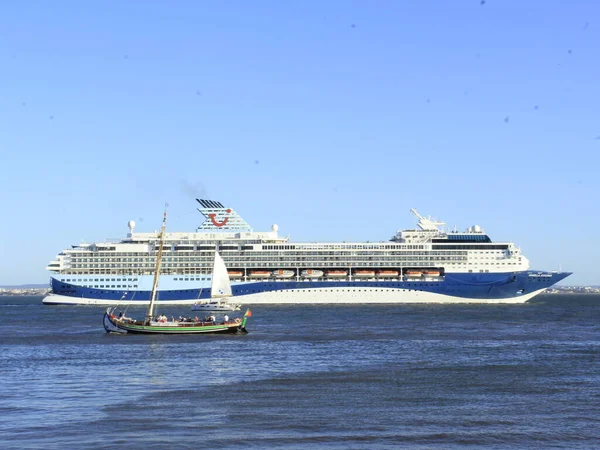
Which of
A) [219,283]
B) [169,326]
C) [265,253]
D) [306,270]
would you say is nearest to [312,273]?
[306,270]

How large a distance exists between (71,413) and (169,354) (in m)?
20.0

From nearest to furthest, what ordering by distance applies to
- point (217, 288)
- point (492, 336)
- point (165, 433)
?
point (165, 433) < point (492, 336) < point (217, 288)

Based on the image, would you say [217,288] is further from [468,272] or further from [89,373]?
[89,373]

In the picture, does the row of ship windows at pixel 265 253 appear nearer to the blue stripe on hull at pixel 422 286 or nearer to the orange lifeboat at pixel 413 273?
the orange lifeboat at pixel 413 273

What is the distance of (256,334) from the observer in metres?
63.9

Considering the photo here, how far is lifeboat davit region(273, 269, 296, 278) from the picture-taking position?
11850cm

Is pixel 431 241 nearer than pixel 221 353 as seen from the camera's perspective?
No

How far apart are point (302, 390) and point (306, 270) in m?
83.8

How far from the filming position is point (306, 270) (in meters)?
119

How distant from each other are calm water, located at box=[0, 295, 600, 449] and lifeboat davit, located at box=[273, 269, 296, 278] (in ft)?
178

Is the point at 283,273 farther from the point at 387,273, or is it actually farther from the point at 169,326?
the point at 169,326

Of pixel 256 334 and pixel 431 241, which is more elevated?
pixel 431 241

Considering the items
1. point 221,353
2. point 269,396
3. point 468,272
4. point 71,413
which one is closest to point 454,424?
point 269,396

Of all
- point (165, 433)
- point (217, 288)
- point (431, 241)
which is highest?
point (431, 241)
